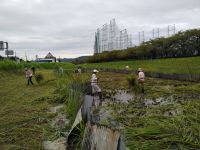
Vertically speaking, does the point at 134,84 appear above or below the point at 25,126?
above

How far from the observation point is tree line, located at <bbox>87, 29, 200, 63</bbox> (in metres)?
40.2

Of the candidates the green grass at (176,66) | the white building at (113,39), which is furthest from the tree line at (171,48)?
A: the white building at (113,39)

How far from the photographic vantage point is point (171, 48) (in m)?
42.6

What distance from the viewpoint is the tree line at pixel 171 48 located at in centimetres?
4016

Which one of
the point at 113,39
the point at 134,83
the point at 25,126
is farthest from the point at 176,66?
the point at 113,39

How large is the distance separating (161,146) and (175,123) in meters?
1.00

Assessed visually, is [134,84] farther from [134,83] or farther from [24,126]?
[24,126]

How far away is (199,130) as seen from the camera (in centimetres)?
502

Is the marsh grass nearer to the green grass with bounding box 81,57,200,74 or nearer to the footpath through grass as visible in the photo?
the footpath through grass

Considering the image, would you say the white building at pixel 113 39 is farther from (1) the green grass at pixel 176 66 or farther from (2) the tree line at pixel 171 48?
(1) the green grass at pixel 176 66

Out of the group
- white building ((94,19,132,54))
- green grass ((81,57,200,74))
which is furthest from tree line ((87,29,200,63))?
white building ((94,19,132,54))

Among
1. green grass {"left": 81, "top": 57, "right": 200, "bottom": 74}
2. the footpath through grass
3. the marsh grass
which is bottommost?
the footpath through grass

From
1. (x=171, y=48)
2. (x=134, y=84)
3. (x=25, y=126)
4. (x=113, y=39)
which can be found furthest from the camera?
(x=113, y=39)

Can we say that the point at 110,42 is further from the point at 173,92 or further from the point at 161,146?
the point at 161,146
